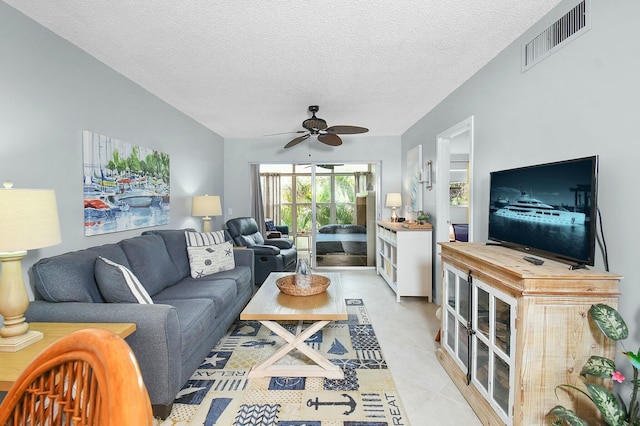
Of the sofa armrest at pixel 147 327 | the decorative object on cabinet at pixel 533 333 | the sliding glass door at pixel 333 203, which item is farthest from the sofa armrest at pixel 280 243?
the decorative object on cabinet at pixel 533 333

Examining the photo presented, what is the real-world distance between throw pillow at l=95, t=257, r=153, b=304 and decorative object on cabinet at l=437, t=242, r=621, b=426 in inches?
84.0

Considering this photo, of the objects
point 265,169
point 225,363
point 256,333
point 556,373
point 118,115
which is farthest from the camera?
point 265,169

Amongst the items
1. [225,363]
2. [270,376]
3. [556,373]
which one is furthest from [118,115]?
[556,373]

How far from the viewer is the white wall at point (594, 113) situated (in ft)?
4.70

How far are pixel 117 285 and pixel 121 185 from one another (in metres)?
1.27

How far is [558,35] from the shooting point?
1.85 metres

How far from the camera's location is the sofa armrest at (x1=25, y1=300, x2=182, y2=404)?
69.9 inches

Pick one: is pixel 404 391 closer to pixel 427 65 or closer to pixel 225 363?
pixel 225 363

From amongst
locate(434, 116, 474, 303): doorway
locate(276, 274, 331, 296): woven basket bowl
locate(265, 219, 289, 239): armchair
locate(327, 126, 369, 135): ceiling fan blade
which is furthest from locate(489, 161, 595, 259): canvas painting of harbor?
locate(265, 219, 289, 239): armchair

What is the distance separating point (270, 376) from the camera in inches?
89.9

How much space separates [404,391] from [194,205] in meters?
3.42

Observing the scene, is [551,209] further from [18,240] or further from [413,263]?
[18,240]

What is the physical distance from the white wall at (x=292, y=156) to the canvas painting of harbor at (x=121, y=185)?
2.10m

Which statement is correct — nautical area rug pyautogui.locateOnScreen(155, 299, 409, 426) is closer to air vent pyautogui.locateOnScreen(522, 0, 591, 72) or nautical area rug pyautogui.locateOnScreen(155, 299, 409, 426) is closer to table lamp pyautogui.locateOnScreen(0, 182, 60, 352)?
table lamp pyautogui.locateOnScreen(0, 182, 60, 352)
